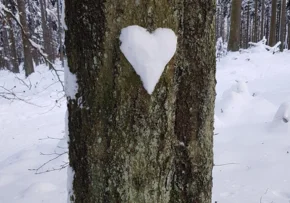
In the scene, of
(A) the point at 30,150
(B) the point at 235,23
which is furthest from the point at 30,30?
(A) the point at 30,150

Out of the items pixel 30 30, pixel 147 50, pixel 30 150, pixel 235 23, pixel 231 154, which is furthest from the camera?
pixel 30 30

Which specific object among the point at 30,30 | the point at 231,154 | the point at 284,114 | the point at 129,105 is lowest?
the point at 231,154

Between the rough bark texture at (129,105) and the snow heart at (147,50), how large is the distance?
0.07ft

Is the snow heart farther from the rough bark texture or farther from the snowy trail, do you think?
the snowy trail

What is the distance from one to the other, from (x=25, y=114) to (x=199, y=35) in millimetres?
8047

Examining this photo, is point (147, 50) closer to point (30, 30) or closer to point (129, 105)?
point (129, 105)

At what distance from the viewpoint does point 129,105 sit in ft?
3.60

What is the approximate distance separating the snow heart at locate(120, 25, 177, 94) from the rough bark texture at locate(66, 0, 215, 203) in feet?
0.07

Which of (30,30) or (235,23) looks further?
(30,30)

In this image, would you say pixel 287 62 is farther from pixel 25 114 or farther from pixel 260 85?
pixel 25 114

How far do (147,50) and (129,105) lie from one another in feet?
0.67

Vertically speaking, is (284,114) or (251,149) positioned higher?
A: (284,114)

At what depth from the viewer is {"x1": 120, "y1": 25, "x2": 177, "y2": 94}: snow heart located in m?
1.07

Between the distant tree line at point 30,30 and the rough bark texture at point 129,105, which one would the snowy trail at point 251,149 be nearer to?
the rough bark texture at point 129,105
